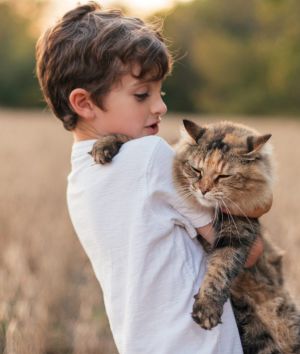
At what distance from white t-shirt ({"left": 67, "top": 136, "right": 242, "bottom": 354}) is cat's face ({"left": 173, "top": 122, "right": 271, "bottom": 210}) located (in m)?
0.16

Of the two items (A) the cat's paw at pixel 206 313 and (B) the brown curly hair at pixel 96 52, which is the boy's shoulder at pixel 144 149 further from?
(A) the cat's paw at pixel 206 313

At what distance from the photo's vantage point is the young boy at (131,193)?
102 inches

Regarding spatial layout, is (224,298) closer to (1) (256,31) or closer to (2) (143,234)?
(2) (143,234)

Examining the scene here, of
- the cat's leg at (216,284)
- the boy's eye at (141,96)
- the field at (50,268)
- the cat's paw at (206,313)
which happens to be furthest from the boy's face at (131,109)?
the field at (50,268)

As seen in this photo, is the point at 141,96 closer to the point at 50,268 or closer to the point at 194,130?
the point at 194,130

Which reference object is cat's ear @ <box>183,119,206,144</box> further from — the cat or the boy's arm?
the boy's arm

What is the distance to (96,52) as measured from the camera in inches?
108

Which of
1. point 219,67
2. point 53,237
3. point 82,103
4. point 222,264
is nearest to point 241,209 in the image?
point 222,264

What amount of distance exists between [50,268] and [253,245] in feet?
8.69

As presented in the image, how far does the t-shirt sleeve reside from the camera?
2.62m

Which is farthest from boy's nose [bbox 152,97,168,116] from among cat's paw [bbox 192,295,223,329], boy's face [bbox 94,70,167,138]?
cat's paw [bbox 192,295,223,329]

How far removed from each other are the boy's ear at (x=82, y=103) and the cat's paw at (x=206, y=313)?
92cm

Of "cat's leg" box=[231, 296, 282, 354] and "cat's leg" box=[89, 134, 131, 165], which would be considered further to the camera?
"cat's leg" box=[231, 296, 282, 354]

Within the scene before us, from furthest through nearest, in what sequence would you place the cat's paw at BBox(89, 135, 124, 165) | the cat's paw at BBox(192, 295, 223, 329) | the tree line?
the tree line < the cat's paw at BBox(89, 135, 124, 165) < the cat's paw at BBox(192, 295, 223, 329)
